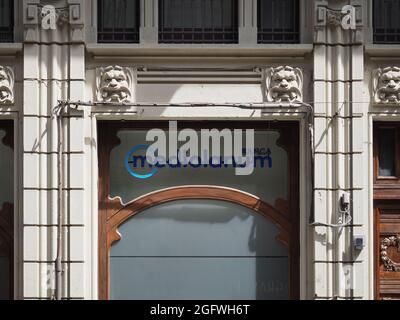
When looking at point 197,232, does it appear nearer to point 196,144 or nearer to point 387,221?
point 196,144

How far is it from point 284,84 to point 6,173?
451 cm

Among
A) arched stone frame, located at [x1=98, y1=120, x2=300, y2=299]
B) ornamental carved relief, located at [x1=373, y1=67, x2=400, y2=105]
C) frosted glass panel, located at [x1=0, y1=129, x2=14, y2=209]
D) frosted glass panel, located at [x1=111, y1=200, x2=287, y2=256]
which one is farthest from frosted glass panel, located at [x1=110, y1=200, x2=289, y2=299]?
ornamental carved relief, located at [x1=373, y1=67, x2=400, y2=105]

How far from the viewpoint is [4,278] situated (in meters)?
14.1

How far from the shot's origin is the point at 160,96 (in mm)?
13953

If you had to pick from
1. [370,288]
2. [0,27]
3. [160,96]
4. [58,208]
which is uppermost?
[0,27]

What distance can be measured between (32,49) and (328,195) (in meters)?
4.97

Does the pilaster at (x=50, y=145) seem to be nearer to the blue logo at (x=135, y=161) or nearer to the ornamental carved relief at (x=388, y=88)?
the blue logo at (x=135, y=161)

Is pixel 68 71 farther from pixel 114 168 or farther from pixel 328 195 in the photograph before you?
pixel 328 195

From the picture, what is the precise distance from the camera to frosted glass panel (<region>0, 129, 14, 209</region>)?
Answer: 556 inches

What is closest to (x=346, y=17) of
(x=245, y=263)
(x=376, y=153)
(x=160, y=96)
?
(x=376, y=153)

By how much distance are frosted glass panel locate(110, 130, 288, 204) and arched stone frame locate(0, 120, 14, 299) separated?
5.26 feet

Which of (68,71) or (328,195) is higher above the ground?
(68,71)

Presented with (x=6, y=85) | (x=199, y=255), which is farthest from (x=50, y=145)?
(x=199, y=255)

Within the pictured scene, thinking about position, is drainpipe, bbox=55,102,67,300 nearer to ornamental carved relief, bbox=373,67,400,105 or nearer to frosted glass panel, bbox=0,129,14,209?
frosted glass panel, bbox=0,129,14,209
